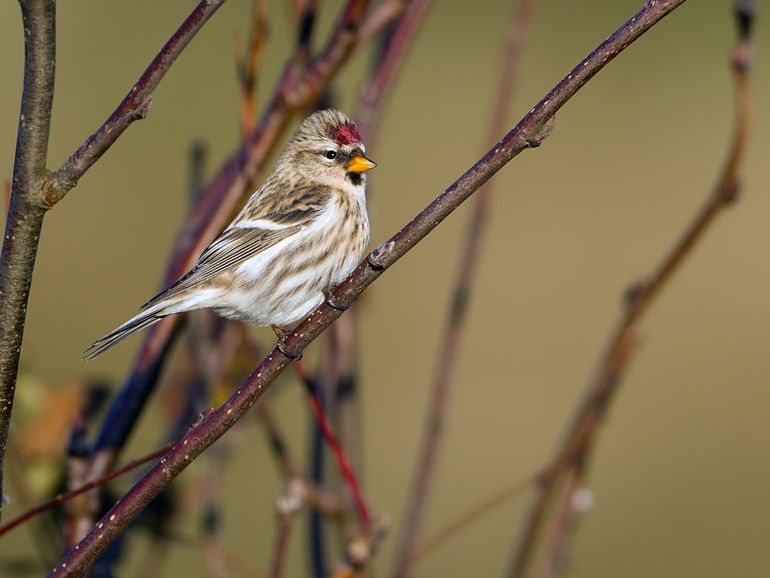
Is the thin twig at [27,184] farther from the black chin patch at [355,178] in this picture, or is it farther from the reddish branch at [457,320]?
the black chin patch at [355,178]

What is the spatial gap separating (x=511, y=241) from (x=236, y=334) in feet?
17.5

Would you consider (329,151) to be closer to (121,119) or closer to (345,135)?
(345,135)

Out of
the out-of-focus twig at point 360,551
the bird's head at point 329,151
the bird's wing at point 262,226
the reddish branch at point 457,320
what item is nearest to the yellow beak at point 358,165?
the bird's head at point 329,151

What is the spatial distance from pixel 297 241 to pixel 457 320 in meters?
0.71

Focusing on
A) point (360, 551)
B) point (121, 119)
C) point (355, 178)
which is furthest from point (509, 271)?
point (121, 119)

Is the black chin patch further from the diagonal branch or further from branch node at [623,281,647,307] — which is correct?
the diagonal branch

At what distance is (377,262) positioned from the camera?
5.57ft

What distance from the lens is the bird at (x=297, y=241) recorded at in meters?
2.94

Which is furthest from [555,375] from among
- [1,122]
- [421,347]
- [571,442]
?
[571,442]

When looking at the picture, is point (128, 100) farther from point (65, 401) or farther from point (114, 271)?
point (114, 271)

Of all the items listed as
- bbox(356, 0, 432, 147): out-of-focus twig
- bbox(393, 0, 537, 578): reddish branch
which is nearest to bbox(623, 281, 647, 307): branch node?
bbox(393, 0, 537, 578): reddish branch

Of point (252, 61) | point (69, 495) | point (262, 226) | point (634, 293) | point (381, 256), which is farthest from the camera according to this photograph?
point (262, 226)

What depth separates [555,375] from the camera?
23.6 feet

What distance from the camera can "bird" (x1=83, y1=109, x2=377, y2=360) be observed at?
2936 mm
